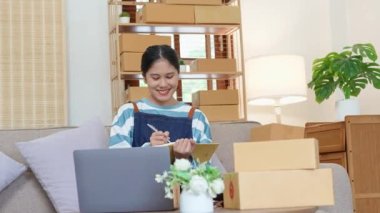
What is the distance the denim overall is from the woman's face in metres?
0.09

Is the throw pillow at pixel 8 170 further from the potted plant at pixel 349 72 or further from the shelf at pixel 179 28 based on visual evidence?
the potted plant at pixel 349 72

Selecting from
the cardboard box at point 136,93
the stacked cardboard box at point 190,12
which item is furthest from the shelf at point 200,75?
the stacked cardboard box at point 190,12

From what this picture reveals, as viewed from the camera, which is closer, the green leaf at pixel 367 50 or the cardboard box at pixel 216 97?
the green leaf at pixel 367 50

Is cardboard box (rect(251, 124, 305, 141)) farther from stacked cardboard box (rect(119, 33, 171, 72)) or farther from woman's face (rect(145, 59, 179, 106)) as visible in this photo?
stacked cardboard box (rect(119, 33, 171, 72))

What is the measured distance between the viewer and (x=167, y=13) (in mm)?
3865

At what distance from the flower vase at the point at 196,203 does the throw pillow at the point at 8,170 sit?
1024mm

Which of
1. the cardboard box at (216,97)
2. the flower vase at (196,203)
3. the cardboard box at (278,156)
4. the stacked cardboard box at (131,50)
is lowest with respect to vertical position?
the flower vase at (196,203)

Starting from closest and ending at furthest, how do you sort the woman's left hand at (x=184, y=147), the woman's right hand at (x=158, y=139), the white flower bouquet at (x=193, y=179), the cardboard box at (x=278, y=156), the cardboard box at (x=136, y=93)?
the white flower bouquet at (x=193, y=179), the cardboard box at (x=278, y=156), the woman's left hand at (x=184, y=147), the woman's right hand at (x=158, y=139), the cardboard box at (x=136, y=93)

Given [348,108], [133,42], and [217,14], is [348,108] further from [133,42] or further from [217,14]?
[133,42]

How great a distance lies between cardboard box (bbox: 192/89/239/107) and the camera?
12.8 ft

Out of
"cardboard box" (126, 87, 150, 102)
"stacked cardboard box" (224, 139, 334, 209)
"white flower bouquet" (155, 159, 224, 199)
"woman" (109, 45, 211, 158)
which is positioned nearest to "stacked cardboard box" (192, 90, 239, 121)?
"cardboard box" (126, 87, 150, 102)

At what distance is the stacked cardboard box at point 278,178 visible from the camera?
4.32 ft

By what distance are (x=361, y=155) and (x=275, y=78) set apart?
2.74 ft

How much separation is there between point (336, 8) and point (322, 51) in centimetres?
34
